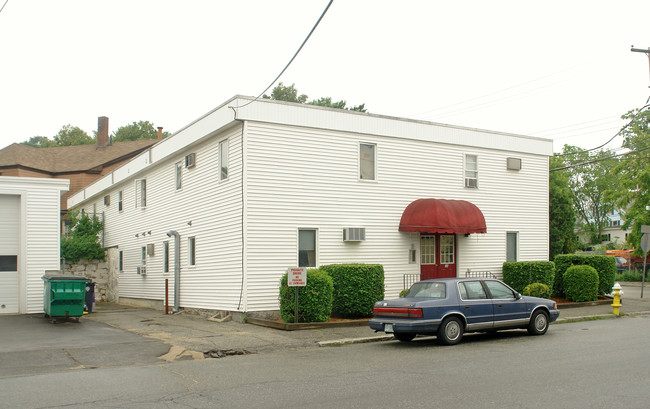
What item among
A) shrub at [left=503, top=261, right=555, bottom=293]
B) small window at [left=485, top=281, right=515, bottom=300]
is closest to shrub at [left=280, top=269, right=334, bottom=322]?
small window at [left=485, top=281, right=515, bottom=300]

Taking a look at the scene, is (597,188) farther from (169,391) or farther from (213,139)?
(169,391)

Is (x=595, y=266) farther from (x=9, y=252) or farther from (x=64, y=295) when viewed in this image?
(x=9, y=252)

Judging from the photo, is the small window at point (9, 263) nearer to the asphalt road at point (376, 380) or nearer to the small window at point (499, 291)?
the asphalt road at point (376, 380)

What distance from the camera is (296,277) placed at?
15750 millimetres

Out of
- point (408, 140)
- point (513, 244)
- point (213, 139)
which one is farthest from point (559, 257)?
point (213, 139)

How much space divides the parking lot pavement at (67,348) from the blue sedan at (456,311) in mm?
4949

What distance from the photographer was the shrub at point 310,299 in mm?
16422

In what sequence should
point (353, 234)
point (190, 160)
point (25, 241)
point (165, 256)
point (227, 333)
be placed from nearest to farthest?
point (227, 333) < point (353, 234) < point (25, 241) < point (190, 160) < point (165, 256)

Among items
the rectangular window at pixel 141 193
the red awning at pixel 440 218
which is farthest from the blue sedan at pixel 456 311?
the rectangular window at pixel 141 193

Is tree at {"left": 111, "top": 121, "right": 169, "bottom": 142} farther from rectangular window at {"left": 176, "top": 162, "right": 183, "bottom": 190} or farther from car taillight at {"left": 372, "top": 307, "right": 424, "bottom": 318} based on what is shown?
car taillight at {"left": 372, "top": 307, "right": 424, "bottom": 318}

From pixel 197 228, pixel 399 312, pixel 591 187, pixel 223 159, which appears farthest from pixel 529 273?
pixel 591 187

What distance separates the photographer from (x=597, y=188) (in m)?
68.1

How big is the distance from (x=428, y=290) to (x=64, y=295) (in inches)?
417

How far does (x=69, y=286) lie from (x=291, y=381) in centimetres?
1088
